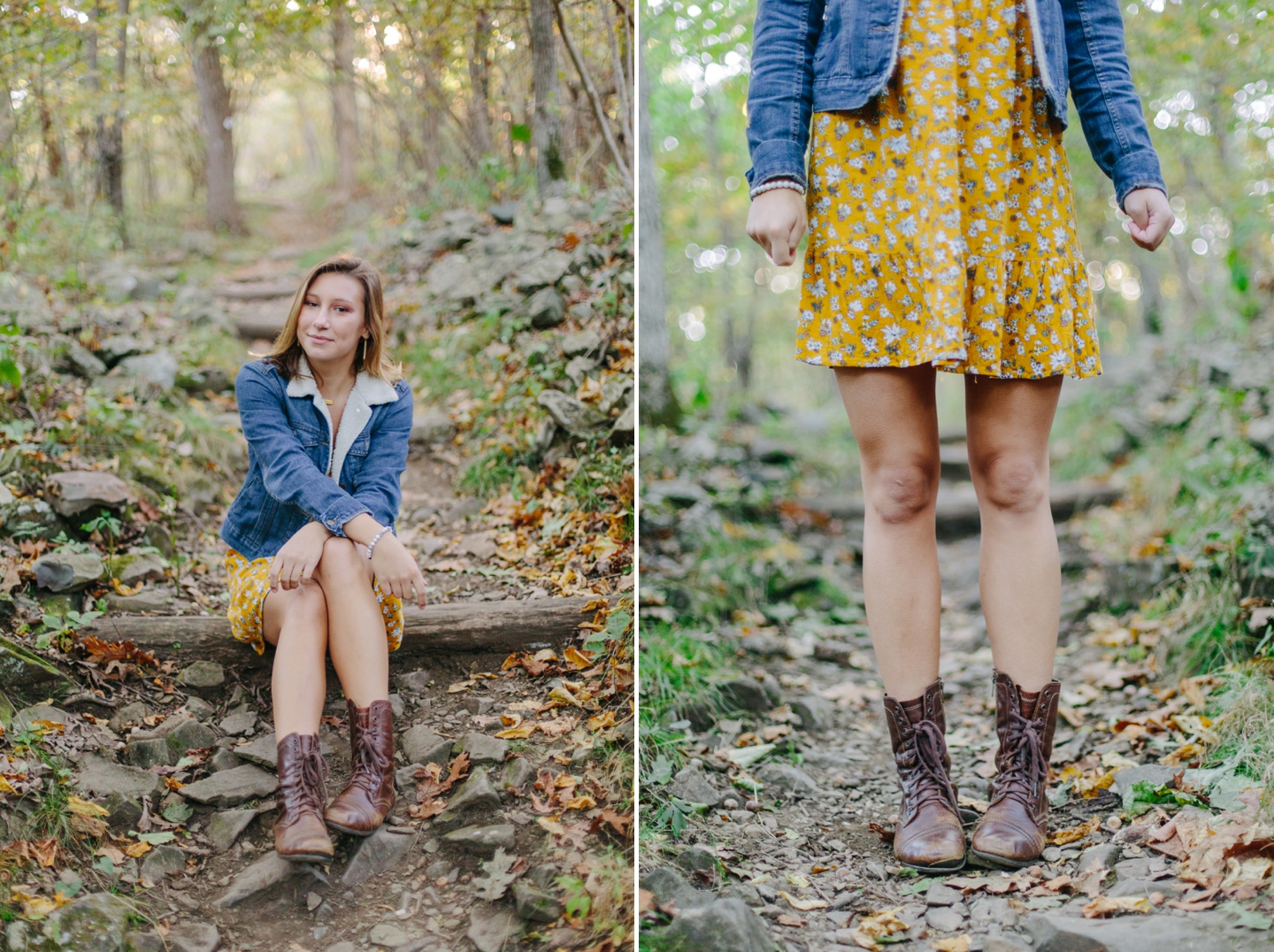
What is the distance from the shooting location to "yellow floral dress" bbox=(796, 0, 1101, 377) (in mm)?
1718

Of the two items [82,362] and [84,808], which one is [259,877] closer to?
[84,808]

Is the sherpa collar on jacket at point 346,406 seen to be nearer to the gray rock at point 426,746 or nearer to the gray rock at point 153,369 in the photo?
the gray rock at point 426,746

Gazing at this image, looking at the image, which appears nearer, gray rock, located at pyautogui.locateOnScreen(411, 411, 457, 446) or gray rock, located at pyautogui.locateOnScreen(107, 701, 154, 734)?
gray rock, located at pyautogui.locateOnScreen(107, 701, 154, 734)

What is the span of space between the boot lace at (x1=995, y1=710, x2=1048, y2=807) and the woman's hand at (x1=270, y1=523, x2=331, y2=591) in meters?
1.57

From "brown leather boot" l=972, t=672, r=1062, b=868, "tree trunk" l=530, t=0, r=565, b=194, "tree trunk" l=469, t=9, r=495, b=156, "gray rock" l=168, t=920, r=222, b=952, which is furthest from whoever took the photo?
"tree trunk" l=469, t=9, r=495, b=156

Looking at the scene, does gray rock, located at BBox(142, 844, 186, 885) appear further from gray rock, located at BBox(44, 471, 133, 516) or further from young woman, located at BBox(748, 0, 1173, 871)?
young woman, located at BBox(748, 0, 1173, 871)

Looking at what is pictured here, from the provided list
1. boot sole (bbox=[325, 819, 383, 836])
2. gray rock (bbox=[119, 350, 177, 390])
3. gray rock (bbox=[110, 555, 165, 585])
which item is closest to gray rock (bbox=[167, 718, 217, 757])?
boot sole (bbox=[325, 819, 383, 836])

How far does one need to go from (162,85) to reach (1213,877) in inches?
140

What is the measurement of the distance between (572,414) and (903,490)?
1.40m

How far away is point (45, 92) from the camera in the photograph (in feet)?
8.52

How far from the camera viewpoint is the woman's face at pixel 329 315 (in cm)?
216

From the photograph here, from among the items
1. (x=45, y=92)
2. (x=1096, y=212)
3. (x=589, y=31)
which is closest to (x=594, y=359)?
(x=589, y=31)

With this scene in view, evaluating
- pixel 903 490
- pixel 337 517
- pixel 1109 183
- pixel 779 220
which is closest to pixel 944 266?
pixel 779 220

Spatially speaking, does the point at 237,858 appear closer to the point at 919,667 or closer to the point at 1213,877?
the point at 919,667
